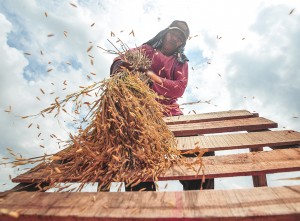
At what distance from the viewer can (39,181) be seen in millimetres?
1441

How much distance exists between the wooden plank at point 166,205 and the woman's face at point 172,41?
166 inches

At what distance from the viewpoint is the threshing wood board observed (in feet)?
4.39

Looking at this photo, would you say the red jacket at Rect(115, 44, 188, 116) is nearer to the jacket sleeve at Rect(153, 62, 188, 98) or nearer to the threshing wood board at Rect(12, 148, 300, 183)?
the jacket sleeve at Rect(153, 62, 188, 98)

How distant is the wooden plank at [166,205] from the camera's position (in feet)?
2.83

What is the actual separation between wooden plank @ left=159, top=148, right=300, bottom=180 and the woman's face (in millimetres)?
3659

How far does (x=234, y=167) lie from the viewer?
1428 millimetres

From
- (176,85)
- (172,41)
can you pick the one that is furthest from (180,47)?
(176,85)

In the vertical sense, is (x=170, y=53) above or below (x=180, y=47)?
below

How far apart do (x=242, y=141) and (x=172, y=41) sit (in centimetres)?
336

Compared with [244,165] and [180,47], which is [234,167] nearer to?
[244,165]

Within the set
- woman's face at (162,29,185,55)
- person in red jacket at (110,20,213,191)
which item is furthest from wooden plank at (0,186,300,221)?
woman's face at (162,29,185,55)

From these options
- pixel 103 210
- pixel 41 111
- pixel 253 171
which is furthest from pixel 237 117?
pixel 103 210

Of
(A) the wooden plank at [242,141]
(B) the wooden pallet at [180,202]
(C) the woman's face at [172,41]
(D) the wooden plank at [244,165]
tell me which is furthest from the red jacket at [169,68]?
(B) the wooden pallet at [180,202]

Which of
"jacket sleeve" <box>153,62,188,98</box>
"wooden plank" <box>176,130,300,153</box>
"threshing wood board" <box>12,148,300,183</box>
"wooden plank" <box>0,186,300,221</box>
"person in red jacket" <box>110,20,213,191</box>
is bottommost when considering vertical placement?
"wooden plank" <box>0,186,300,221</box>
